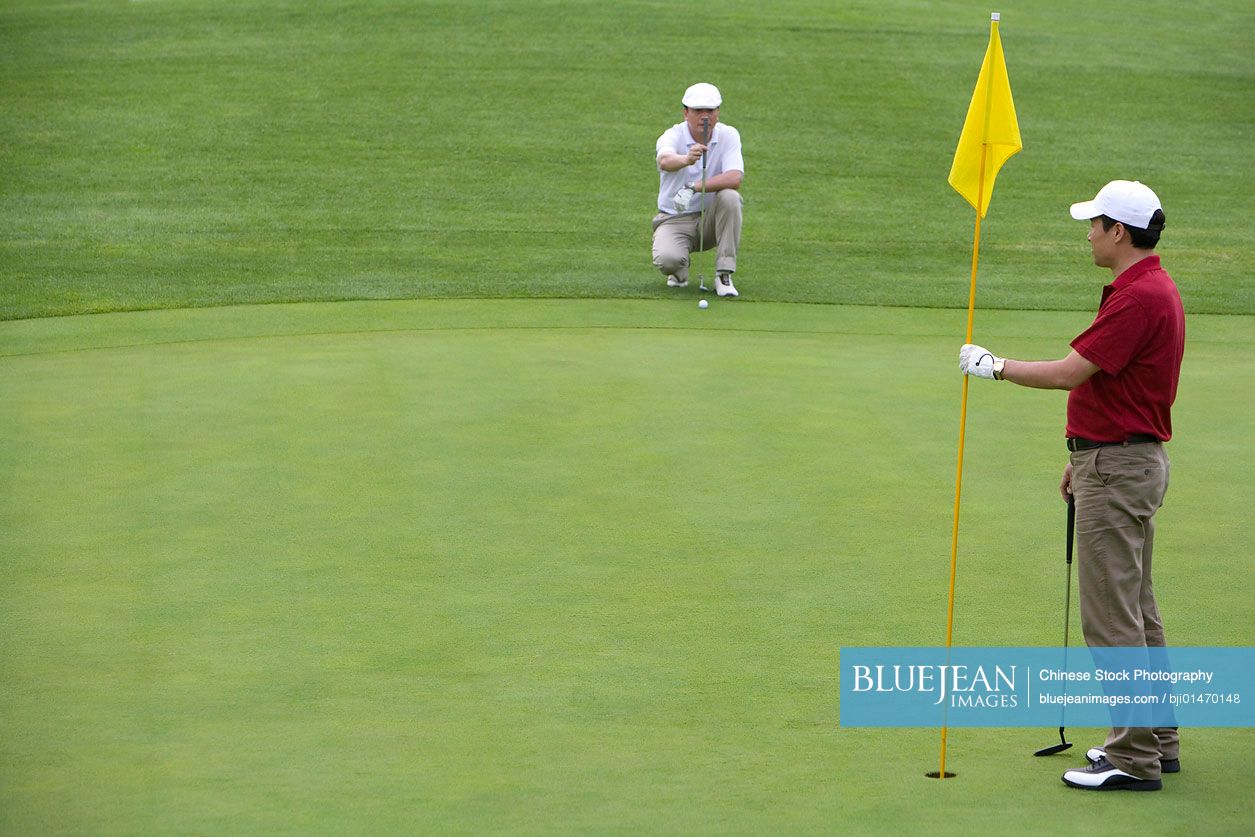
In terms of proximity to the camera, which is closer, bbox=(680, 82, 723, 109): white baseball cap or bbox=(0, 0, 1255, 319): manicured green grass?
bbox=(680, 82, 723, 109): white baseball cap

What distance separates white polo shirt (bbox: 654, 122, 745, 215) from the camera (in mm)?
12906

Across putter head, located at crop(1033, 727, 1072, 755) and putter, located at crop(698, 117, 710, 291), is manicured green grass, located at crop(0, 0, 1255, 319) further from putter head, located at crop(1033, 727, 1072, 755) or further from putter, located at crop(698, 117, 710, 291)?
putter head, located at crop(1033, 727, 1072, 755)

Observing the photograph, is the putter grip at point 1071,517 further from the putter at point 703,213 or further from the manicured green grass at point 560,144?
the manicured green grass at point 560,144

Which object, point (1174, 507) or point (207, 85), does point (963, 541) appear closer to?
point (1174, 507)

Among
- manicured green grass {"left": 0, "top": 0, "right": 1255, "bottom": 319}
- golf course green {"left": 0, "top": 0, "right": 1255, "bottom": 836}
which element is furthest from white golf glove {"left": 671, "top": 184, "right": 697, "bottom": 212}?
manicured green grass {"left": 0, "top": 0, "right": 1255, "bottom": 319}

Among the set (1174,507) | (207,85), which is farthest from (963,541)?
(207,85)

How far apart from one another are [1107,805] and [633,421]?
4.67 meters

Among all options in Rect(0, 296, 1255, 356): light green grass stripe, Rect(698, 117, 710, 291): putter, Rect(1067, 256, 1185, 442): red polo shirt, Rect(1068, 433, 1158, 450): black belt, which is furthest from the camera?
Rect(698, 117, 710, 291): putter

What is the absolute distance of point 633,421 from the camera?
9.34 m

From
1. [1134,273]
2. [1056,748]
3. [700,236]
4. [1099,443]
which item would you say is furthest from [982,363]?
[700,236]

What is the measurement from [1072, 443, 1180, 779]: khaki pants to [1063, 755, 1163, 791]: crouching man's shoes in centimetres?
2

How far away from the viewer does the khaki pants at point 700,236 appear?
13.1 meters

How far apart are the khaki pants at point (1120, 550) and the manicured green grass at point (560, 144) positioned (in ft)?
26.5

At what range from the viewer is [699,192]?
13.2m
